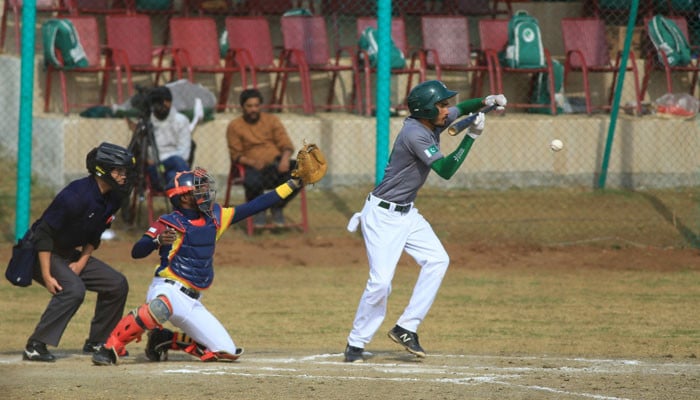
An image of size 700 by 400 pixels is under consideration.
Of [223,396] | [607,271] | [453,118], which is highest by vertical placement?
[453,118]

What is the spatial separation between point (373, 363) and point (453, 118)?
1745mm

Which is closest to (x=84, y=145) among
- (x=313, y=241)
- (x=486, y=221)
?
(x=313, y=241)

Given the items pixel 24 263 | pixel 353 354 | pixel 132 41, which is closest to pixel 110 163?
pixel 24 263

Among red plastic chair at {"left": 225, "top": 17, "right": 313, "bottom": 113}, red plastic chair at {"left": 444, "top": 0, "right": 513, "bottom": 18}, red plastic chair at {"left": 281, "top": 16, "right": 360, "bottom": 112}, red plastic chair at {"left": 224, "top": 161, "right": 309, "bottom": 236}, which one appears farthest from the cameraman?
red plastic chair at {"left": 444, "top": 0, "right": 513, "bottom": 18}

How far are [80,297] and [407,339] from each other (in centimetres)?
219

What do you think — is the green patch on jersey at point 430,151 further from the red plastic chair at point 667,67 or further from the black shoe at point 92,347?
the red plastic chair at point 667,67

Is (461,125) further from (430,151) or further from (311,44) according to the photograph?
(311,44)

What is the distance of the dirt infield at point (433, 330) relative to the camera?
6867 millimetres

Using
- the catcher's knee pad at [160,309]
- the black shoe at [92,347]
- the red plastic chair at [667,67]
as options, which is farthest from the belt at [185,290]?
the red plastic chair at [667,67]

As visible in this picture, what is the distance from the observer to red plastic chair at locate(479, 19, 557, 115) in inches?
631

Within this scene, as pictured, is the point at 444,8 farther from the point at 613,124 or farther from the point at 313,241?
the point at 313,241

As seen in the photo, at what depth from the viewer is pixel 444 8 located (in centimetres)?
1747

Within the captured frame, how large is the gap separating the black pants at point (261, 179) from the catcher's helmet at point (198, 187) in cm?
551

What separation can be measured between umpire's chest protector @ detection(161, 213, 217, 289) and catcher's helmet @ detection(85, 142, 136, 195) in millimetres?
465
